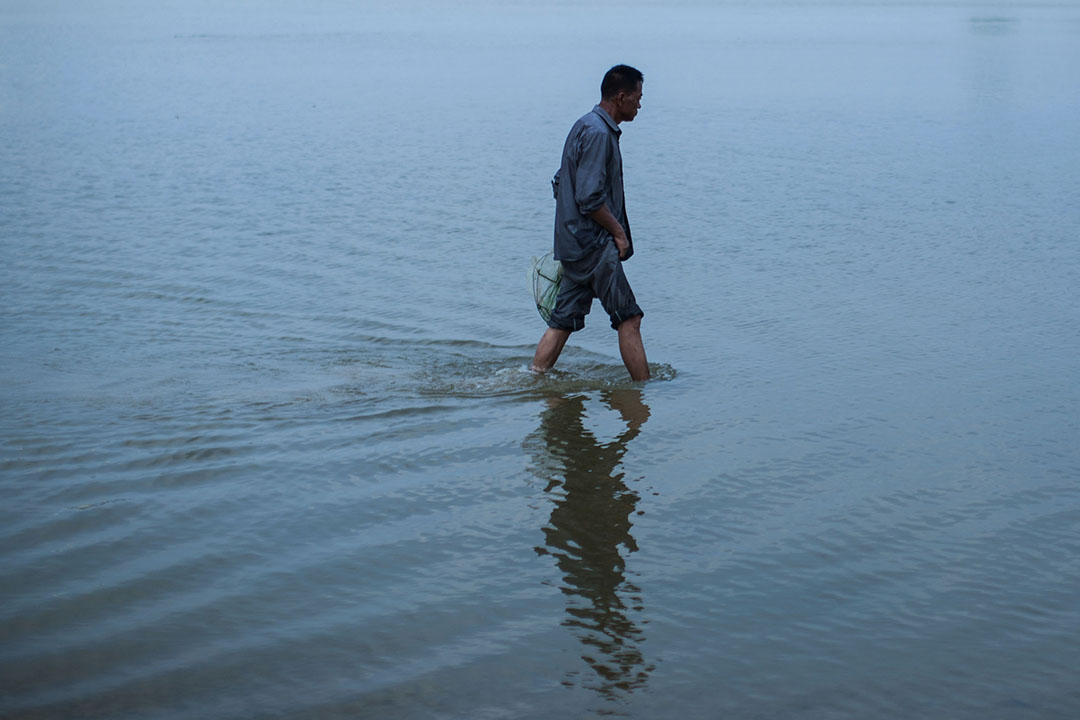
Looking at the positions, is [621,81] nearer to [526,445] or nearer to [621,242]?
[621,242]

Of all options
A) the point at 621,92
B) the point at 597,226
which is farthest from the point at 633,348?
the point at 621,92

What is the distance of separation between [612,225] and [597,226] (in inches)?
4.3

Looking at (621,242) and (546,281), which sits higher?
(621,242)

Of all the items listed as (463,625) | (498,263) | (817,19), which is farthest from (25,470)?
(817,19)

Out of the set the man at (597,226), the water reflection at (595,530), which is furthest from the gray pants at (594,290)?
the water reflection at (595,530)

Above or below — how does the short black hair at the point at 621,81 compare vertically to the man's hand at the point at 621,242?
above

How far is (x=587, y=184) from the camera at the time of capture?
600 centimetres

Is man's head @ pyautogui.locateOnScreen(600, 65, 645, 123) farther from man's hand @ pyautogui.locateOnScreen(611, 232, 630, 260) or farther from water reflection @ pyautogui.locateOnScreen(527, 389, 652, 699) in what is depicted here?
water reflection @ pyautogui.locateOnScreen(527, 389, 652, 699)

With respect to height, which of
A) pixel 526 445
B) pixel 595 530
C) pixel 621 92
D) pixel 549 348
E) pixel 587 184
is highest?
pixel 621 92

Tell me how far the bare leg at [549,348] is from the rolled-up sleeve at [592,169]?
0.83 metres

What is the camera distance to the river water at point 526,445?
3590 millimetres

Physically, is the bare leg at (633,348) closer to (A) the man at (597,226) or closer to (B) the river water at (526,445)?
(A) the man at (597,226)

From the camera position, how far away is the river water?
11.8ft

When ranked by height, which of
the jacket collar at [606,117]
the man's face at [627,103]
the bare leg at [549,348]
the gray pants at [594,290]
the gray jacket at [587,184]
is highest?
the man's face at [627,103]
